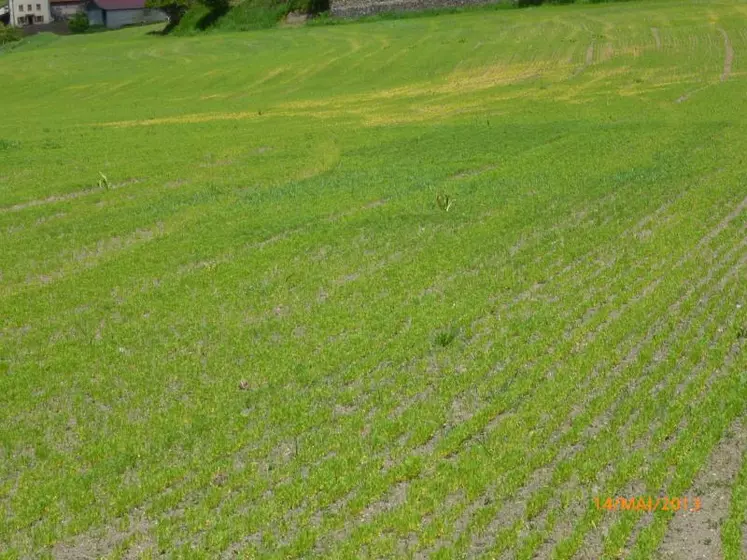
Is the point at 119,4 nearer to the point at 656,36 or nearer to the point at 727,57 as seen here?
the point at 656,36

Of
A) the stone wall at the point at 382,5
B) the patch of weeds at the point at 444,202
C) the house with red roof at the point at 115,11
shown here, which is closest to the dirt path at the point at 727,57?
the stone wall at the point at 382,5

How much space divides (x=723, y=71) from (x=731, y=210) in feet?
83.5

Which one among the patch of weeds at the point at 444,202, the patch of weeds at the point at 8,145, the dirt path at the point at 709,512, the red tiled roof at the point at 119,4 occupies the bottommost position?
the patch of weeds at the point at 8,145

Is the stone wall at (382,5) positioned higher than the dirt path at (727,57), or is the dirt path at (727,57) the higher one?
the stone wall at (382,5)

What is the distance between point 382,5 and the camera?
73000 mm

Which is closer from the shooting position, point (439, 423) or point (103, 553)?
point (103, 553)

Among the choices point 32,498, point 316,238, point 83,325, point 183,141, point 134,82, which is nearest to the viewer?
point 32,498

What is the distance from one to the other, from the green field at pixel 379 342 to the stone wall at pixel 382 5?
41664 mm

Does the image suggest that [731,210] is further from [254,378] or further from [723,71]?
[723,71]

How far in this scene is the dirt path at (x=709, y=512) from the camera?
779 centimetres

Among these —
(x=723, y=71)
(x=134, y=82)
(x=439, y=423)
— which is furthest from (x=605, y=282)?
(x=134, y=82)

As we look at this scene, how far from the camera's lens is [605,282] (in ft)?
47.5

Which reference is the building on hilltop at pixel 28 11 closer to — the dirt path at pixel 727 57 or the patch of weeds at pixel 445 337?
the dirt path at pixel 727 57
